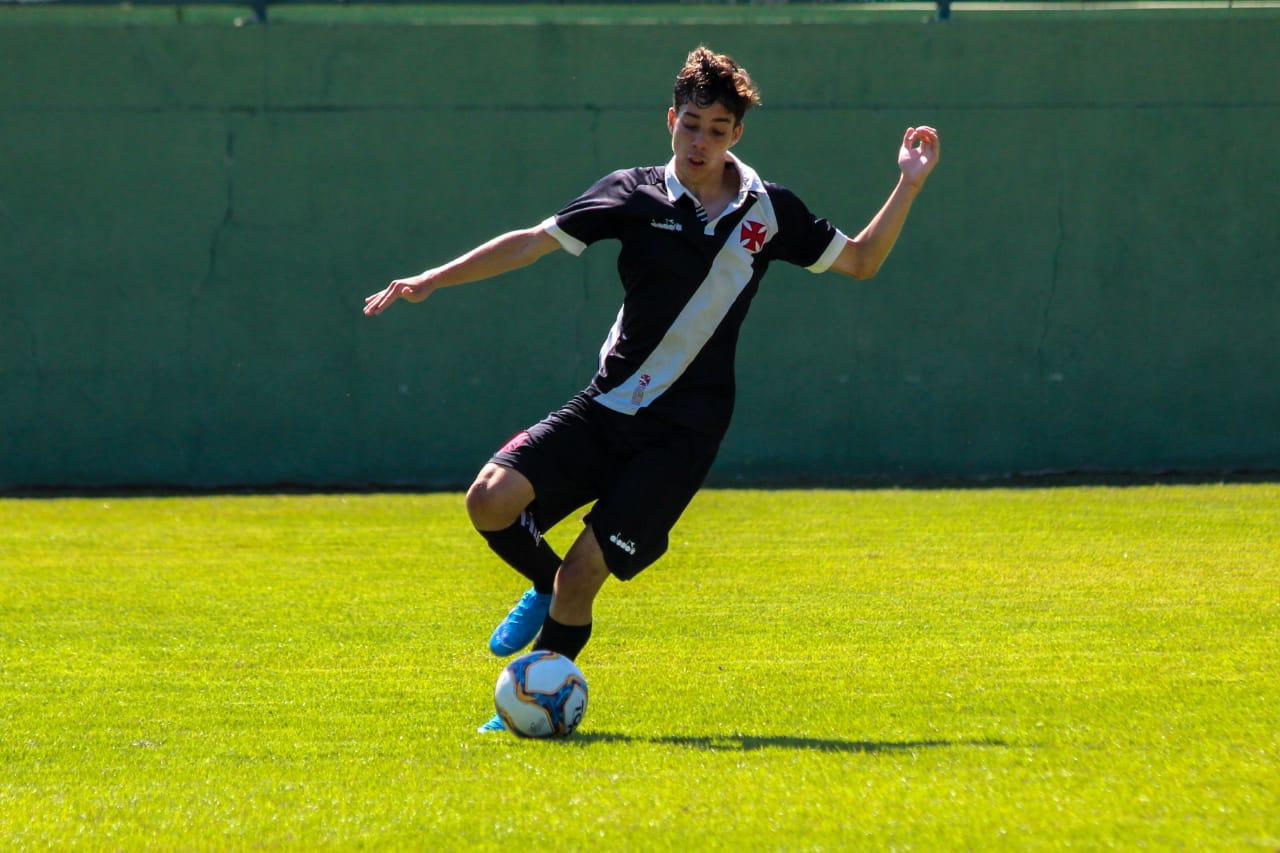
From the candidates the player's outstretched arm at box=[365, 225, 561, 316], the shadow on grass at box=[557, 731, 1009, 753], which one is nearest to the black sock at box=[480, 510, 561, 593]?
the shadow on grass at box=[557, 731, 1009, 753]

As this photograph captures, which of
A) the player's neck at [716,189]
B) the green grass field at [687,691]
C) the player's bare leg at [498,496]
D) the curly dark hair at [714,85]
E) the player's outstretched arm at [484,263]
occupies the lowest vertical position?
the green grass field at [687,691]

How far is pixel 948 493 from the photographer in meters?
12.0

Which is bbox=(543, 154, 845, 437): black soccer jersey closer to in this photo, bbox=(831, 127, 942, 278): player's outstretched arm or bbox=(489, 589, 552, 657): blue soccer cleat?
bbox=(831, 127, 942, 278): player's outstretched arm

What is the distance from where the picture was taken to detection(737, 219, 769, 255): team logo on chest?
5.51 m

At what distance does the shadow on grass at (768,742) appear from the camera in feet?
15.8

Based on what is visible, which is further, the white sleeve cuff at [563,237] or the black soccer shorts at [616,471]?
the white sleeve cuff at [563,237]

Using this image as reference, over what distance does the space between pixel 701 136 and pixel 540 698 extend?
70.4 inches

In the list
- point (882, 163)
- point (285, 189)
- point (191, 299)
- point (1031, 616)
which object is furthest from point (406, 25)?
point (1031, 616)

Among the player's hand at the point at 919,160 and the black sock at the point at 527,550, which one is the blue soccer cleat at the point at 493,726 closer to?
the black sock at the point at 527,550

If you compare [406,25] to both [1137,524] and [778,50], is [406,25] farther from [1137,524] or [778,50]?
[1137,524]

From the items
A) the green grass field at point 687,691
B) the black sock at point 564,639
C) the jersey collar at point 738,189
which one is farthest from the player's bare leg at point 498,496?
the jersey collar at point 738,189

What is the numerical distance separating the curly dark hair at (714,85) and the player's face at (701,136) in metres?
0.02

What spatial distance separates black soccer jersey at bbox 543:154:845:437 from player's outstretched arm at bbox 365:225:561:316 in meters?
0.07

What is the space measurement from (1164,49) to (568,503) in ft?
28.7
